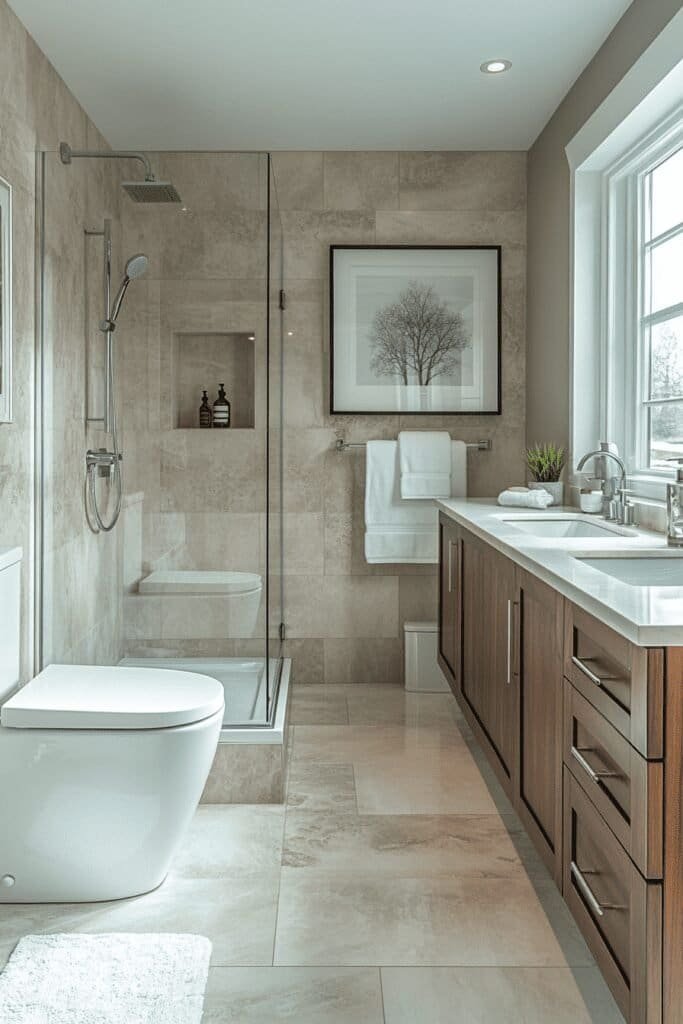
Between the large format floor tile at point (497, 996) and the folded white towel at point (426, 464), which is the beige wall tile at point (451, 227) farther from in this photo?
the large format floor tile at point (497, 996)

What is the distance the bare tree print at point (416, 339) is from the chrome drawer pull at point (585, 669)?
2.45 m

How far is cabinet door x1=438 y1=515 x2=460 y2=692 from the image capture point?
10.1 feet

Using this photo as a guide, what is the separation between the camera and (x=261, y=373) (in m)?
2.87

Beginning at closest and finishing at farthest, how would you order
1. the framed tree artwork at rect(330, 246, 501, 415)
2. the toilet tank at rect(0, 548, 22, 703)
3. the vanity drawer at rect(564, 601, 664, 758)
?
the vanity drawer at rect(564, 601, 664, 758)
the toilet tank at rect(0, 548, 22, 703)
the framed tree artwork at rect(330, 246, 501, 415)

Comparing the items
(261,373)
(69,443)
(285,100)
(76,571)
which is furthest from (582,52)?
(76,571)

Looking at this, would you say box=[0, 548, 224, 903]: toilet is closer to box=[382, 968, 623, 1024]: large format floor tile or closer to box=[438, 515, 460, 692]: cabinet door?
box=[382, 968, 623, 1024]: large format floor tile

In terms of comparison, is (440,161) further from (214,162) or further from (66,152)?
(66,152)

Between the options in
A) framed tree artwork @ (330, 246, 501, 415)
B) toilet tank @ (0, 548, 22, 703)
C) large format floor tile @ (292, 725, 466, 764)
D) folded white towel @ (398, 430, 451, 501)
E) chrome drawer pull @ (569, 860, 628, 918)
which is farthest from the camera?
framed tree artwork @ (330, 246, 501, 415)

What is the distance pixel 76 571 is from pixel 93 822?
3.22 ft

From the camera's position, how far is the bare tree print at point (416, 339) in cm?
393

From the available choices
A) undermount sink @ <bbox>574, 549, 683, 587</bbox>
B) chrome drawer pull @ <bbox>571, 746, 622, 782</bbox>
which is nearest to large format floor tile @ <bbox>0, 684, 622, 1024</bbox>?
chrome drawer pull @ <bbox>571, 746, 622, 782</bbox>

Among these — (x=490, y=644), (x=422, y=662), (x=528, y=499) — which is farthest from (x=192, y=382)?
(x=422, y=662)

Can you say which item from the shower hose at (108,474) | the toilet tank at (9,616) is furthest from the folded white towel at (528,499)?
the toilet tank at (9,616)

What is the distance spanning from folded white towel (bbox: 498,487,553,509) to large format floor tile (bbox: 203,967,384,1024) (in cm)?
180
